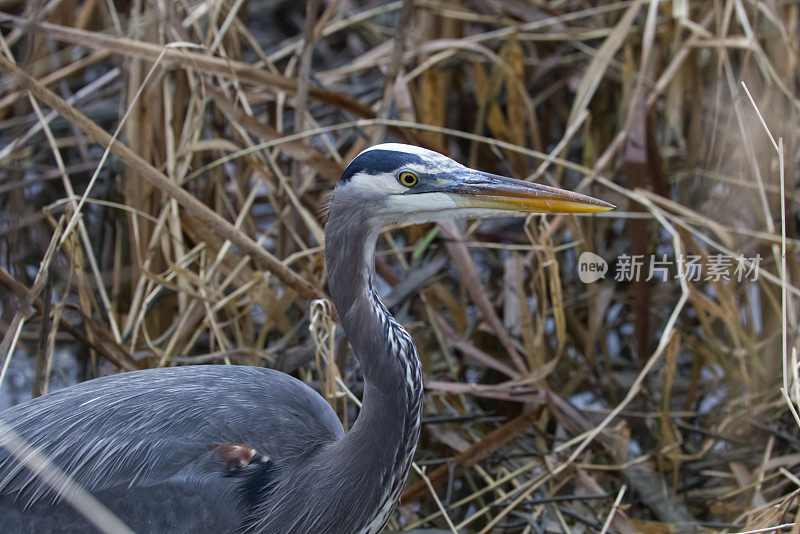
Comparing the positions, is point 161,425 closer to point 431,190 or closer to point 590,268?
point 431,190

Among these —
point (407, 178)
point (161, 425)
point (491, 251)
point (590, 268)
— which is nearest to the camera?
point (407, 178)

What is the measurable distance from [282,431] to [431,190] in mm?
573

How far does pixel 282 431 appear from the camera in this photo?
6.18 ft

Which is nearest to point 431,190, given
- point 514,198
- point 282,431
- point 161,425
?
point 514,198

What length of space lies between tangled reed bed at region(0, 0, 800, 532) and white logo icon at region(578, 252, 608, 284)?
0.01 meters

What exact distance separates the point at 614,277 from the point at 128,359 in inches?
64.6

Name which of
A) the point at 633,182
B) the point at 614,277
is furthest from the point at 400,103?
the point at 614,277

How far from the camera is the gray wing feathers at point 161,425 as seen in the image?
177 centimetres

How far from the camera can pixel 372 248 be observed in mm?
1778

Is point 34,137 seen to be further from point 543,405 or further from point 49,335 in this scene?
point 543,405

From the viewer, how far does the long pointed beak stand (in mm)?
1728

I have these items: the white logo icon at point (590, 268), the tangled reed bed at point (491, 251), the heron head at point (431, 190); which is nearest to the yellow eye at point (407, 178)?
the heron head at point (431, 190)

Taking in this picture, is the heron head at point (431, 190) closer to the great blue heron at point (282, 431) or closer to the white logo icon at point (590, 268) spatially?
the great blue heron at point (282, 431)

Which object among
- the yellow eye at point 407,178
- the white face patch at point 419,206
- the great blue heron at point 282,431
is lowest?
the great blue heron at point 282,431
